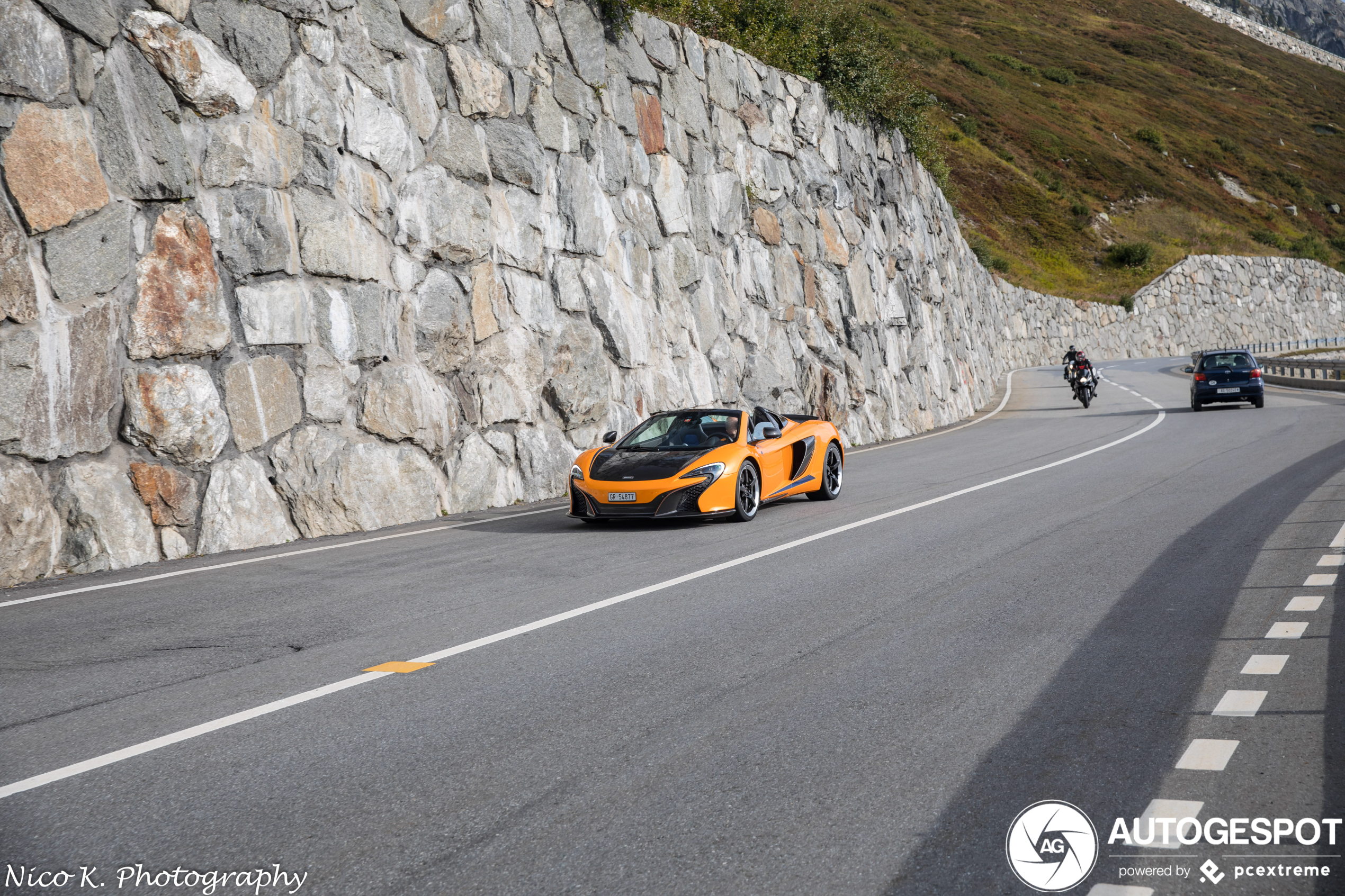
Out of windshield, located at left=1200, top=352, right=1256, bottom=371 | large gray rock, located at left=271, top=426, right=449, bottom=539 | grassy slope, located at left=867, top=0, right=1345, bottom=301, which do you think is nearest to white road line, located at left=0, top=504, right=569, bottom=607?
large gray rock, located at left=271, top=426, right=449, bottom=539

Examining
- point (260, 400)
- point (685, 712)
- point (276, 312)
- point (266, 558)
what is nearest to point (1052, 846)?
point (685, 712)

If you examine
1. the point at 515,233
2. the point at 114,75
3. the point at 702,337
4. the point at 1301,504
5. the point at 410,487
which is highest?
the point at 114,75

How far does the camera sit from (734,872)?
326cm

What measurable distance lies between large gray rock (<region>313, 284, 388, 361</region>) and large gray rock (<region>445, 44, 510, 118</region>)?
3556 millimetres

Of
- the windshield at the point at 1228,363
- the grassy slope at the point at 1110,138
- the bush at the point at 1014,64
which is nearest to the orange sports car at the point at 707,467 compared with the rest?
the windshield at the point at 1228,363

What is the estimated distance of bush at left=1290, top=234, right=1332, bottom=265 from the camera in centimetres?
8519

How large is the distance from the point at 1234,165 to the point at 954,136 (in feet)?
115

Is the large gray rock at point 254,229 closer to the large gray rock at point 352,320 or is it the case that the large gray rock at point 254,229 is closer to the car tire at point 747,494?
the large gray rock at point 352,320

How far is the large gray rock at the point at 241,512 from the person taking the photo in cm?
1071

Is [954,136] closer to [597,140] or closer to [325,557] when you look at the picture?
[597,140]

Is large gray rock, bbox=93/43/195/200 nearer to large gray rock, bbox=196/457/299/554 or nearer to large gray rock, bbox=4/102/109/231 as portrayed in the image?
large gray rock, bbox=4/102/109/231

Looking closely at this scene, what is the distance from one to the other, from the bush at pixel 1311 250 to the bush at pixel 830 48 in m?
66.3

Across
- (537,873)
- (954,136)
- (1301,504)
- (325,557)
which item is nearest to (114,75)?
(325,557)

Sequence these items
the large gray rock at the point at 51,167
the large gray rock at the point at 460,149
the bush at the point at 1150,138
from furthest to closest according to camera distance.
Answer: the bush at the point at 1150,138 < the large gray rock at the point at 460,149 < the large gray rock at the point at 51,167
